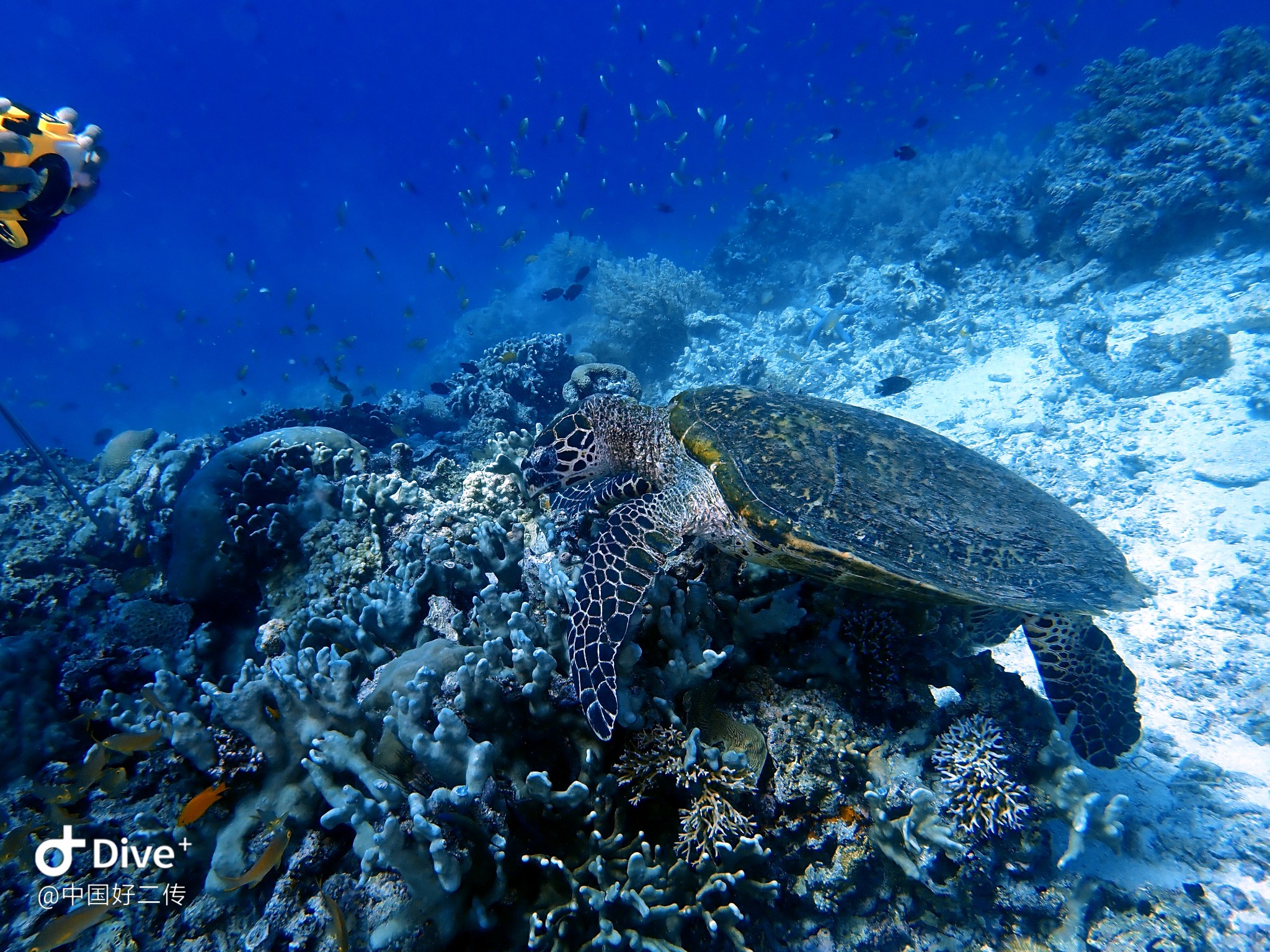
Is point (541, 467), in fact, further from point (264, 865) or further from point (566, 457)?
point (264, 865)

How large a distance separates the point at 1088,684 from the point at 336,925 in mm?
4670

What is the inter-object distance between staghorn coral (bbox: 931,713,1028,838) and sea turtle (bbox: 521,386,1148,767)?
77cm

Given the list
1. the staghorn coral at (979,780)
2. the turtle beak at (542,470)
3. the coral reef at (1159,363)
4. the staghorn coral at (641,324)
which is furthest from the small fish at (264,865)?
the staghorn coral at (641,324)

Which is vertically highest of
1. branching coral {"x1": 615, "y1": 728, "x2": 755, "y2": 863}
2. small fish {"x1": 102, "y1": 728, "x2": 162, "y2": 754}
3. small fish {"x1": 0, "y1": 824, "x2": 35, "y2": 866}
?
small fish {"x1": 102, "y1": 728, "x2": 162, "y2": 754}

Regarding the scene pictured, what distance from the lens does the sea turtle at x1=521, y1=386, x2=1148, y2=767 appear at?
3002 millimetres

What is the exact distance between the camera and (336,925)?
2047 millimetres

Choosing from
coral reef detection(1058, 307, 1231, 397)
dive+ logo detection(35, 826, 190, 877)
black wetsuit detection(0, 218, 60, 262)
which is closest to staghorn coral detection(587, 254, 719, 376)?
coral reef detection(1058, 307, 1231, 397)

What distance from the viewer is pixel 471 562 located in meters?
3.86

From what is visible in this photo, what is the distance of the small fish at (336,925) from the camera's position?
199cm

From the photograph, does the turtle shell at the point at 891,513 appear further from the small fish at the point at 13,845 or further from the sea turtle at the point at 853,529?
the small fish at the point at 13,845

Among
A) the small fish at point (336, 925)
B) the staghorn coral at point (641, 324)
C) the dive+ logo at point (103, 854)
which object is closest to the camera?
the small fish at point (336, 925)

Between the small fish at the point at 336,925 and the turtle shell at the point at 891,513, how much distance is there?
2706 millimetres

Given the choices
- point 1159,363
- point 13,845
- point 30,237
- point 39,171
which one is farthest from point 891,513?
point 1159,363

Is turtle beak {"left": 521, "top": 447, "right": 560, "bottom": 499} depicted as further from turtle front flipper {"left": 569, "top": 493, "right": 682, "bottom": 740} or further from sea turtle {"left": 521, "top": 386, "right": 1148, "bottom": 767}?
turtle front flipper {"left": 569, "top": 493, "right": 682, "bottom": 740}
